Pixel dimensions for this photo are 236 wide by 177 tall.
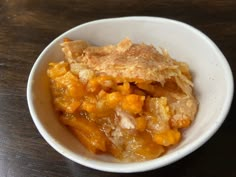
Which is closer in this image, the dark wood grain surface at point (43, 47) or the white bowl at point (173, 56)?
the white bowl at point (173, 56)

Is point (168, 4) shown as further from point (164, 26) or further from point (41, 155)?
point (41, 155)

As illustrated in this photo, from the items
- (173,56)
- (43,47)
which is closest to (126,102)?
(173,56)

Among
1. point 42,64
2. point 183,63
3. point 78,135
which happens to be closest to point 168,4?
point 183,63

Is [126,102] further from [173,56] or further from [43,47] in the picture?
[43,47]
